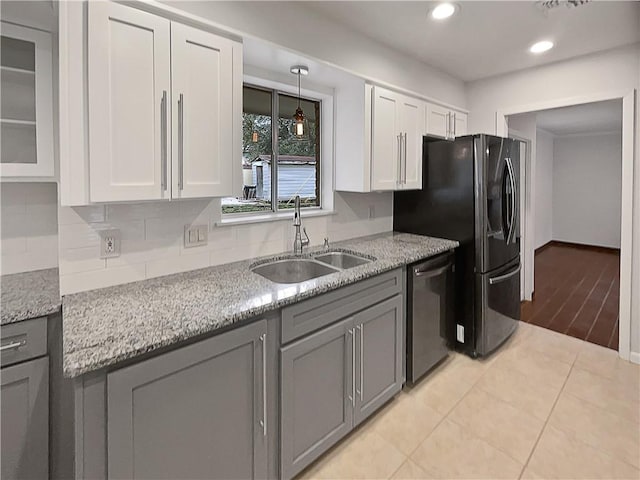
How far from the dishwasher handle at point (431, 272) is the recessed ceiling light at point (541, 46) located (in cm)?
185

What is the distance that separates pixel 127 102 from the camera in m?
1.42

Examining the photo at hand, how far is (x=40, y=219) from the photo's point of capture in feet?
5.78

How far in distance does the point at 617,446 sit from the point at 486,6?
8.79 ft

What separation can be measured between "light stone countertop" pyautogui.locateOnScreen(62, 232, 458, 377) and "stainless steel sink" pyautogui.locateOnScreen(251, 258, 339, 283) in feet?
0.45

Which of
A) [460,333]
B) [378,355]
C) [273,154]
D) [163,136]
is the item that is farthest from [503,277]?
[163,136]

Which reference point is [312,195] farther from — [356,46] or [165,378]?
[165,378]

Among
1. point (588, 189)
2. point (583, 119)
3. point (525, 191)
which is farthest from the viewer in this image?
point (588, 189)

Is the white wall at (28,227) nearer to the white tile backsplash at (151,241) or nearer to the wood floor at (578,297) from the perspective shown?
the white tile backsplash at (151,241)

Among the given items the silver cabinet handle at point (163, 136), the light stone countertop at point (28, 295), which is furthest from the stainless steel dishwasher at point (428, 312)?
the light stone countertop at point (28, 295)

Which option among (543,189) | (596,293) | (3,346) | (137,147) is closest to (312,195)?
(137,147)

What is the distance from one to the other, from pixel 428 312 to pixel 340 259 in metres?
0.73

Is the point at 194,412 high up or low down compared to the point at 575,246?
down

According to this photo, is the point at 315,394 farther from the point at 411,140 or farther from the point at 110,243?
the point at 411,140

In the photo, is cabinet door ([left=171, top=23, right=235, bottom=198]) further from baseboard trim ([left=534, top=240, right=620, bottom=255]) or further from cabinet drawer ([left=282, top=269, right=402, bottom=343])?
baseboard trim ([left=534, top=240, right=620, bottom=255])
